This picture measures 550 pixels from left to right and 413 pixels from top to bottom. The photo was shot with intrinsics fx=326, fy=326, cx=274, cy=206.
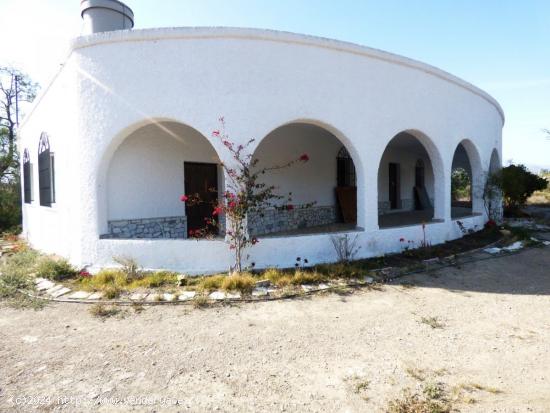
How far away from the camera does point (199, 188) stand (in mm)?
8703

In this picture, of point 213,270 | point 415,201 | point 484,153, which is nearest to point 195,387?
point 213,270

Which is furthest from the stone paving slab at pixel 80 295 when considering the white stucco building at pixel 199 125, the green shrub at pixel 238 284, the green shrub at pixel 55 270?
the green shrub at pixel 238 284

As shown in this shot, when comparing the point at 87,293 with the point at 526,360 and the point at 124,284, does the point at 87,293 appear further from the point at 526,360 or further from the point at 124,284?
the point at 526,360

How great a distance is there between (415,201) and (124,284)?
14710mm

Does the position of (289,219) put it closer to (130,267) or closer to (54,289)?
(130,267)

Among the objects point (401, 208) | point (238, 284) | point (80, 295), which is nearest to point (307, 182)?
point (238, 284)

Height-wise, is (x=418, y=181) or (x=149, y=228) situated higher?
(x=418, y=181)

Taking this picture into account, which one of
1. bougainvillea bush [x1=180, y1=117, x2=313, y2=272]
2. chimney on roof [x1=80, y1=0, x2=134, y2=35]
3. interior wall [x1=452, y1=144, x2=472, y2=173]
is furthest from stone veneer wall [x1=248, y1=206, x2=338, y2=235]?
interior wall [x1=452, y1=144, x2=472, y2=173]

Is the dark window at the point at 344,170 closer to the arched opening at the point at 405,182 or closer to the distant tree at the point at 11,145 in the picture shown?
the arched opening at the point at 405,182

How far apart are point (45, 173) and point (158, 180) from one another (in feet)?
13.9

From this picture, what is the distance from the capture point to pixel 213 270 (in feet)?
20.9

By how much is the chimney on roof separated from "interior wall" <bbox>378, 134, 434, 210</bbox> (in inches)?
417

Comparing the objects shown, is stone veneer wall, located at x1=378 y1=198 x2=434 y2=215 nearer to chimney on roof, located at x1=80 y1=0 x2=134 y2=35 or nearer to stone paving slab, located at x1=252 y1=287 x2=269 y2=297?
stone paving slab, located at x1=252 y1=287 x2=269 y2=297

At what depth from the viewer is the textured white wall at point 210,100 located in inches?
252
